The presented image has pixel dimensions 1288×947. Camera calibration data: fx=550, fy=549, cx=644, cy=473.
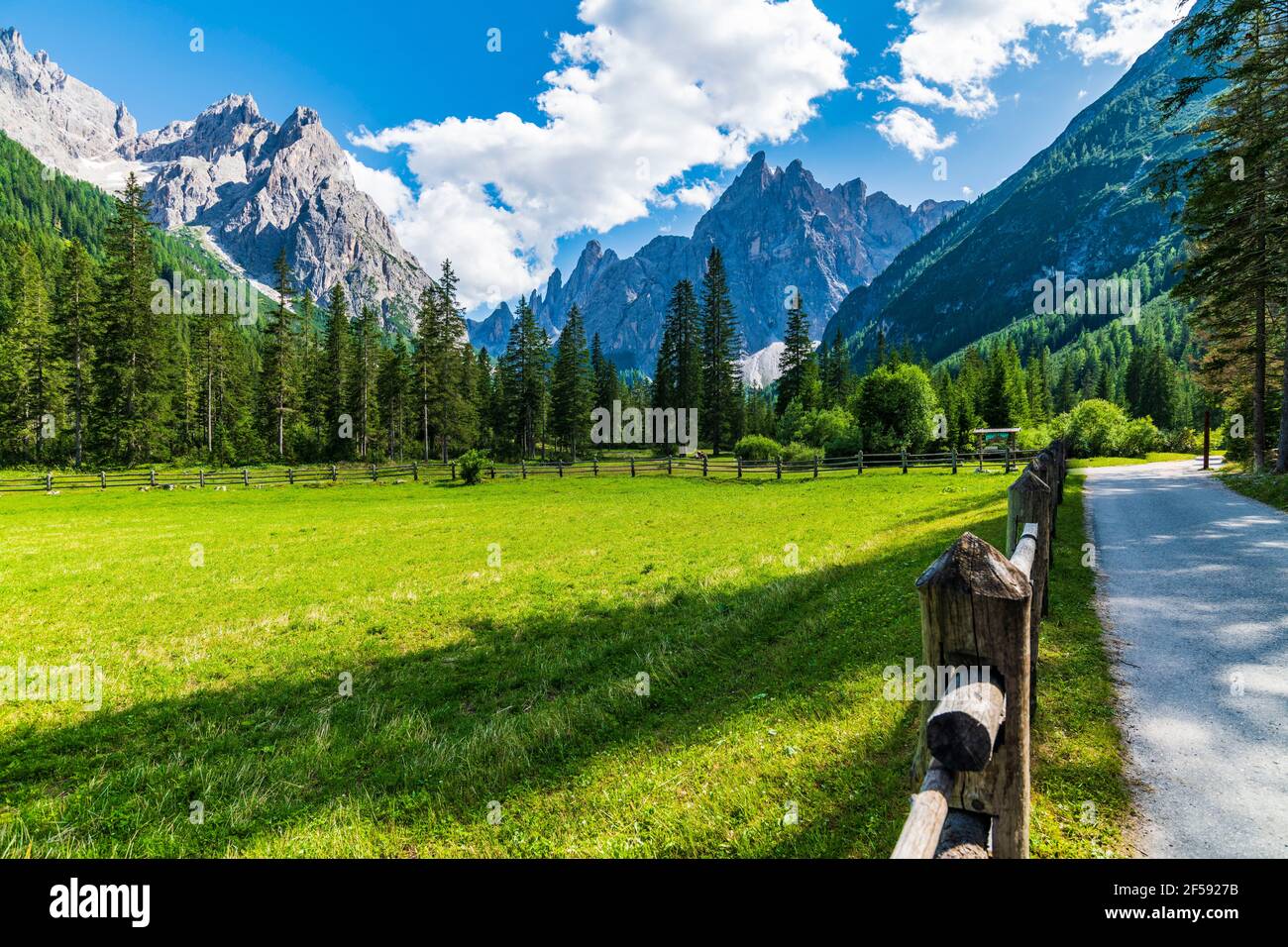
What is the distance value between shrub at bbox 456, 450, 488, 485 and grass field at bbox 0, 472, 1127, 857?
22.9m

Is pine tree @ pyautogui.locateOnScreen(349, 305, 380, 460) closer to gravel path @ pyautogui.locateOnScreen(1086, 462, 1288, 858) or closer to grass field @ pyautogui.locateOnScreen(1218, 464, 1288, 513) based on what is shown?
gravel path @ pyautogui.locateOnScreen(1086, 462, 1288, 858)

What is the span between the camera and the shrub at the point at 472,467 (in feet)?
128

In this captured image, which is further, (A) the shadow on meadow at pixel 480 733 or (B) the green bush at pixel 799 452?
(B) the green bush at pixel 799 452

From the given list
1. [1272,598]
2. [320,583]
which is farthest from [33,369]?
[1272,598]

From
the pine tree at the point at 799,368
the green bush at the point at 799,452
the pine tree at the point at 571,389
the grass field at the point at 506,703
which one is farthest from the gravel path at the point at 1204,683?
→ the pine tree at the point at 571,389

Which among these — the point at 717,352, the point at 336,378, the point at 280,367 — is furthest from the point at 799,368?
the point at 280,367

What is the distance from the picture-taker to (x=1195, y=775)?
3896 mm

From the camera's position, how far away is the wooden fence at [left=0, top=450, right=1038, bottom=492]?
121 feet

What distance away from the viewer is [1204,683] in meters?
5.26

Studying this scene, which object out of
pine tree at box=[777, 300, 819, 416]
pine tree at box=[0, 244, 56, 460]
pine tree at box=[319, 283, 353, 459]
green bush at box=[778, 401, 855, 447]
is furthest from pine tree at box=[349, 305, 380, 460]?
pine tree at box=[777, 300, 819, 416]

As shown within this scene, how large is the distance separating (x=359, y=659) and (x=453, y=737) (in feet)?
11.9

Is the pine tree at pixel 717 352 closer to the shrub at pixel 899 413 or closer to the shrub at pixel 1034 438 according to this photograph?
the shrub at pixel 899 413

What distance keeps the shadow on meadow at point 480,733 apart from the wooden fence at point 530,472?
102ft
